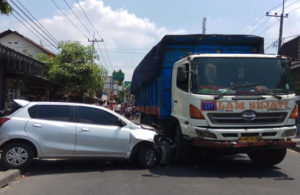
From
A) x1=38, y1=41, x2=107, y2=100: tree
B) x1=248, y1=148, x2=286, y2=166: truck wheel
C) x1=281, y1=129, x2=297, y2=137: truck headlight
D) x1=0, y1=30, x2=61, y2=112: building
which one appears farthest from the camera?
x1=38, y1=41, x2=107, y2=100: tree

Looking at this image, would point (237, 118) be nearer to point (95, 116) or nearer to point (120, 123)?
point (120, 123)

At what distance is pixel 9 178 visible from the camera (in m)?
7.12

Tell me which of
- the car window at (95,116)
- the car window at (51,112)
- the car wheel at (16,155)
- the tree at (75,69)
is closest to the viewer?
the car wheel at (16,155)

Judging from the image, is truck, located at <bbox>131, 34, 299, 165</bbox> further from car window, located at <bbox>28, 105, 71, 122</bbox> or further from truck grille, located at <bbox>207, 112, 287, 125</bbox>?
car window, located at <bbox>28, 105, 71, 122</bbox>

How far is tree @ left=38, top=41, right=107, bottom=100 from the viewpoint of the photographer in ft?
72.0

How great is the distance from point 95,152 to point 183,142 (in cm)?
216

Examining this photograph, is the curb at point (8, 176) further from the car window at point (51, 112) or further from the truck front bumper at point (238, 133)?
the truck front bumper at point (238, 133)

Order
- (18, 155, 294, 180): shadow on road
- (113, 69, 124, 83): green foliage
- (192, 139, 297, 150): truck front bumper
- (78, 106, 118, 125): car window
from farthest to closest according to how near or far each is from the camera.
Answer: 1. (113, 69, 124, 83): green foliage
2. (78, 106, 118, 125): car window
3. (18, 155, 294, 180): shadow on road
4. (192, 139, 297, 150): truck front bumper

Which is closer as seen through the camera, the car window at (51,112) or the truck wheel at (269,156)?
the car window at (51,112)

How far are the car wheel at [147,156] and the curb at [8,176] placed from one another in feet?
9.23

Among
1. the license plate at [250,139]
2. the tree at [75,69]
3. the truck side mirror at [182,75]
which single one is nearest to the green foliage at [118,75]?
the tree at [75,69]

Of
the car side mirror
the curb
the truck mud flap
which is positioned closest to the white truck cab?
the truck mud flap

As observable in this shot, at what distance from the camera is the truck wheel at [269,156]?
28.3ft

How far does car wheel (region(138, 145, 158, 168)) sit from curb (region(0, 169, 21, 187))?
9.23 feet
